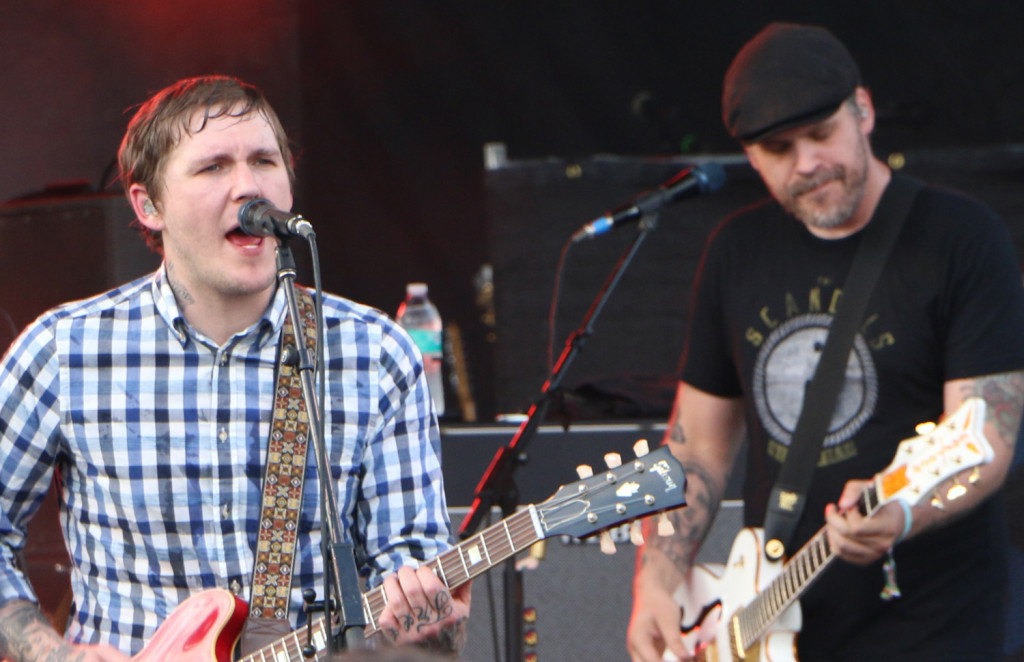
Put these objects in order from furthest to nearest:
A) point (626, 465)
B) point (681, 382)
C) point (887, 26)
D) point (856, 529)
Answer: point (887, 26), point (681, 382), point (856, 529), point (626, 465)

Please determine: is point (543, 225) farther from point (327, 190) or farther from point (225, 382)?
point (225, 382)

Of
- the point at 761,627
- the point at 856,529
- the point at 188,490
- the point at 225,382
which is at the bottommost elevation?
the point at 761,627

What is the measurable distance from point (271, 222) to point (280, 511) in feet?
2.19

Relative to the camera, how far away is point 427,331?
4426 mm

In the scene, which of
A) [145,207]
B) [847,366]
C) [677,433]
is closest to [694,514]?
[677,433]

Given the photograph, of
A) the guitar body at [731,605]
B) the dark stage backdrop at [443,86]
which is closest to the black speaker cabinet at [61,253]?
the dark stage backdrop at [443,86]

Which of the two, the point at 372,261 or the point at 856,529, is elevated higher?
the point at 372,261

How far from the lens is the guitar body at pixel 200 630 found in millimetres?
2367

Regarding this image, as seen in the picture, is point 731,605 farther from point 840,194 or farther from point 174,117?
point 174,117

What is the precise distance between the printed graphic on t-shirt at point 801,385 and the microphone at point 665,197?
1.83 ft

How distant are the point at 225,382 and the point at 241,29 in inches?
157

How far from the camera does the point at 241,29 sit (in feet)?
20.4

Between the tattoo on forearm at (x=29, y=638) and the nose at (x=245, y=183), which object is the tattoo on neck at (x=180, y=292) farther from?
the tattoo on forearm at (x=29, y=638)

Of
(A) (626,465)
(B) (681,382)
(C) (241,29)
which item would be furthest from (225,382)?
(C) (241,29)
